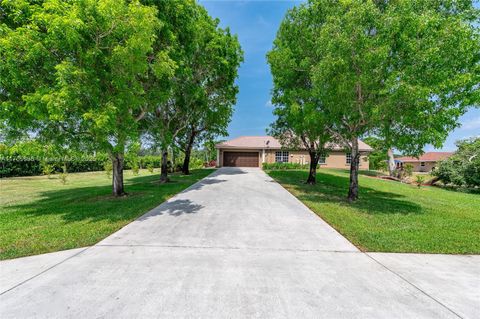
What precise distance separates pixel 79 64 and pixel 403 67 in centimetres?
974

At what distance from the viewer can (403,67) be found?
6.63 meters

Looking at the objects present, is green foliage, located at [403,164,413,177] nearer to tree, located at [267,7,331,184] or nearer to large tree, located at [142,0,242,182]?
tree, located at [267,7,331,184]

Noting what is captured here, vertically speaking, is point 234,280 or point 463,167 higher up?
point 463,167

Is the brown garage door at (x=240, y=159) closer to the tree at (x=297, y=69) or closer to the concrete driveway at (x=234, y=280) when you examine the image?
the tree at (x=297, y=69)

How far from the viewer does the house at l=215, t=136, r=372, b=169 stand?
2888 cm

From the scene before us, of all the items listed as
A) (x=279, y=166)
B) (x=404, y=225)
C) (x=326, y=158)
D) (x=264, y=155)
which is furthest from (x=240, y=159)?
(x=404, y=225)

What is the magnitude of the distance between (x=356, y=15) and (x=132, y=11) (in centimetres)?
692

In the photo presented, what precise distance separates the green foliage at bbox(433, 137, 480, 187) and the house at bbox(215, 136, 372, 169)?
10072 mm

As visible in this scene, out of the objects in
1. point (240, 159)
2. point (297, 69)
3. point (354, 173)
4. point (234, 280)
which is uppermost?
point (297, 69)

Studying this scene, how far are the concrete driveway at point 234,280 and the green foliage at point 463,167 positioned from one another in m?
17.7

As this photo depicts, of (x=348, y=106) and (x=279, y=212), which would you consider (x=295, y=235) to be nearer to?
(x=279, y=212)

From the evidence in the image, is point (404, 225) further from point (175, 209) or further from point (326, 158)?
point (326, 158)

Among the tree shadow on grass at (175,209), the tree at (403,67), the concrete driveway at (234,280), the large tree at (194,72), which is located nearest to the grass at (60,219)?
the tree shadow on grass at (175,209)

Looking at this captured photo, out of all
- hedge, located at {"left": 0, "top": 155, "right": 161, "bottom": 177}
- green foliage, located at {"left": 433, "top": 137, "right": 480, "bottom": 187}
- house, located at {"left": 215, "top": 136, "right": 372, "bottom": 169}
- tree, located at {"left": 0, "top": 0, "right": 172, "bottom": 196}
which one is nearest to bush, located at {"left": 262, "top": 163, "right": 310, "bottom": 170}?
house, located at {"left": 215, "top": 136, "right": 372, "bottom": 169}
